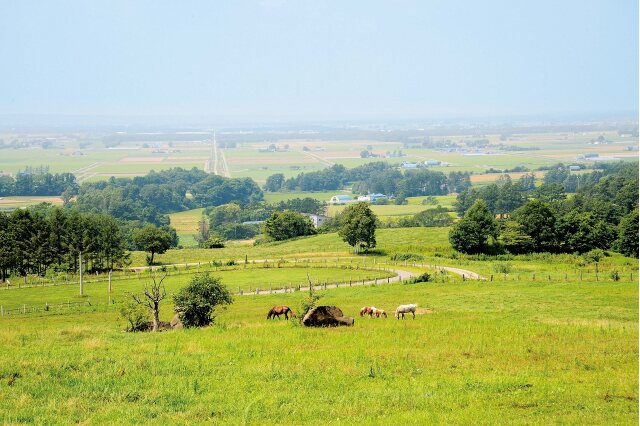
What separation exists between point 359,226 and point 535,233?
21218 mm

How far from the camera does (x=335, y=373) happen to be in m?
20.3

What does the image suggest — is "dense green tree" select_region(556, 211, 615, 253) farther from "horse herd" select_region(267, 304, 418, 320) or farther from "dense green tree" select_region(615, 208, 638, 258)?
"horse herd" select_region(267, 304, 418, 320)

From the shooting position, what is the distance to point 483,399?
1731 centimetres

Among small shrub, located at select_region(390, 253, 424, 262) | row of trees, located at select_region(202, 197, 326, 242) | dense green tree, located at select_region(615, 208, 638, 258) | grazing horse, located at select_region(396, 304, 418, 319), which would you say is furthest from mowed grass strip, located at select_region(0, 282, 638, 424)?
row of trees, located at select_region(202, 197, 326, 242)

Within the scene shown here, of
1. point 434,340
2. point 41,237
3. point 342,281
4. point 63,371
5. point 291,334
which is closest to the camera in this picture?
point 63,371

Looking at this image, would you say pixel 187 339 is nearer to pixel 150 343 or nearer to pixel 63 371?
pixel 150 343

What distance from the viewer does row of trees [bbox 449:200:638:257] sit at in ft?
266

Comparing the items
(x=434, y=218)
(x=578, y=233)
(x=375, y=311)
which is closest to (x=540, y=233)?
(x=578, y=233)

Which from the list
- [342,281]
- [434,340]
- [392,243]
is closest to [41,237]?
[342,281]

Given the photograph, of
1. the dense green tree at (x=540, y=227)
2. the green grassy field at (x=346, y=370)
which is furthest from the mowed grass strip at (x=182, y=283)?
the dense green tree at (x=540, y=227)

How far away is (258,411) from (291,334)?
33.2 feet

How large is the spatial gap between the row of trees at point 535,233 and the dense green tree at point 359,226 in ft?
32.5

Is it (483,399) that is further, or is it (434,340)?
(434,340)

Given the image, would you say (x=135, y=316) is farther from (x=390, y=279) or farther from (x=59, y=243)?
(x=59, y=243)
